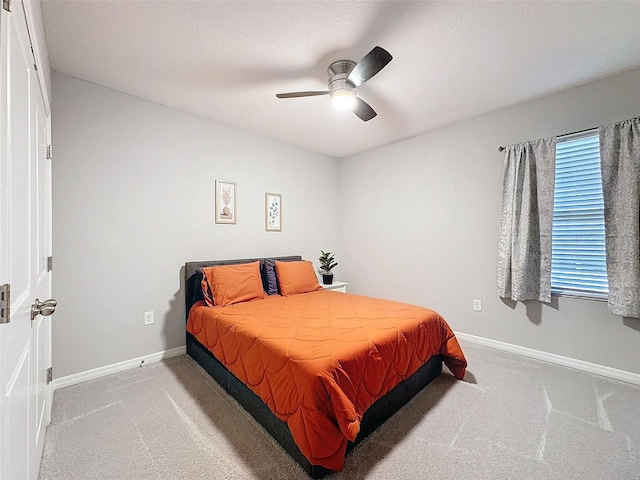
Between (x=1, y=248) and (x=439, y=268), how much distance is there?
144 inches

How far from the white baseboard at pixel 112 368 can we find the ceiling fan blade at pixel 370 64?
3.03 meters

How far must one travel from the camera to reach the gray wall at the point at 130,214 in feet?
7.66

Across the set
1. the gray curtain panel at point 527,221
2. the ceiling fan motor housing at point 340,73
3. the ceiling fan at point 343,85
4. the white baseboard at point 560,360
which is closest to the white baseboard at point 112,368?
the ceiling fan at point 343,85

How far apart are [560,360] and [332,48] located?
3.43m

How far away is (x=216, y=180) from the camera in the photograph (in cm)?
324

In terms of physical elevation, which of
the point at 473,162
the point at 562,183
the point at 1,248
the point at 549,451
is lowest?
the point at 549,451

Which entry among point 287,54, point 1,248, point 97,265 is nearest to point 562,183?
point 287,54

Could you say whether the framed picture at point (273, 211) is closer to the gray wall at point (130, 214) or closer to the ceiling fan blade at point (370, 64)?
the gray wall at point (130, 214)

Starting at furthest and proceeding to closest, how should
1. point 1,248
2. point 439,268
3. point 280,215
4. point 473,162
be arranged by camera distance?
point 280,215 → point 439,268 → point 473,162 → point 1,248

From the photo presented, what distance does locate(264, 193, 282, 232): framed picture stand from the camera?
3738 mm

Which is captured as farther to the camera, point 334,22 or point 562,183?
point 562,183

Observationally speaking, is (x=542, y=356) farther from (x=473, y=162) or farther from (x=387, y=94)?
(x=387, y=94)

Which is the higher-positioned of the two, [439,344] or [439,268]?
[439,268]

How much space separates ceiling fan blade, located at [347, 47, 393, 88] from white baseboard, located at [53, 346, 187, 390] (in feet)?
9.95
